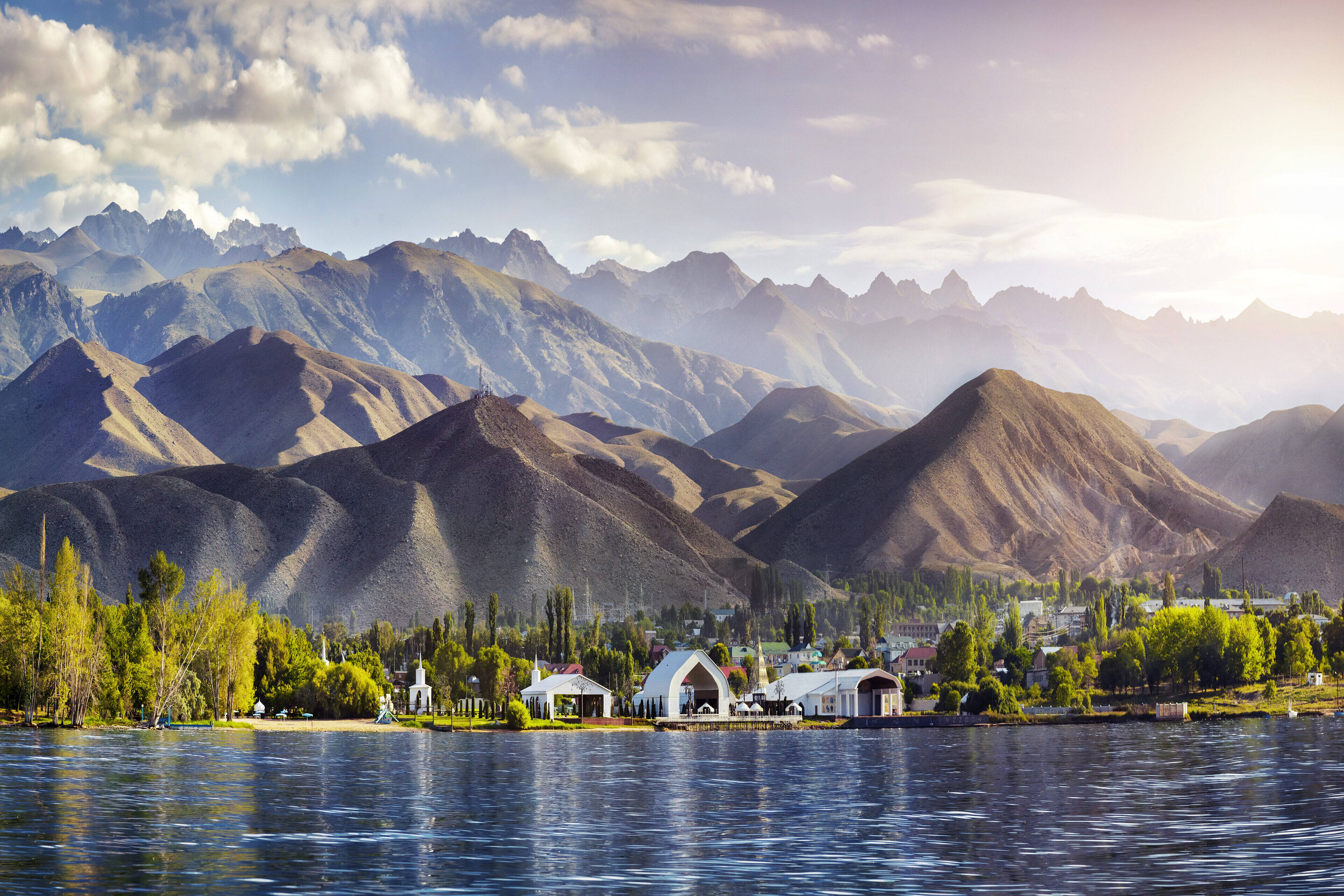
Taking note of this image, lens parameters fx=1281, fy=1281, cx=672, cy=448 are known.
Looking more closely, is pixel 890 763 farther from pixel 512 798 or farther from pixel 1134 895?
pixel 1134 895

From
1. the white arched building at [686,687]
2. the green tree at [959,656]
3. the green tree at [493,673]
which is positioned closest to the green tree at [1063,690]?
→ the green tree at [959,656]

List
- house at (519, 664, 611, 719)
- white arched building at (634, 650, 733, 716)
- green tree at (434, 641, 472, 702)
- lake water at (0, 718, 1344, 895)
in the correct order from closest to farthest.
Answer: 1. lake water at (0, 718, 1344, 895)
2. house at (519, 664, 611, 719)
3. white arched building at (634, 650, 733, 716)
4. green tree at (434, 641, 472, 702)

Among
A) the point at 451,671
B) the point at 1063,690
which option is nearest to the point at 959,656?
the point at 1063,690

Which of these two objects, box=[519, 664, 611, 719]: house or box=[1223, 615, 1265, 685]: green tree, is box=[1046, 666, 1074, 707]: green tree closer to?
box=[1223, 615, 1265, 685]: green tree

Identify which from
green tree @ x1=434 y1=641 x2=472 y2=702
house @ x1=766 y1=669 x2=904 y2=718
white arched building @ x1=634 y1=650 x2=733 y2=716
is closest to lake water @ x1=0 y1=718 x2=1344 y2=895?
white arched building @ x1=634 y1=650 x2=733 y2=716

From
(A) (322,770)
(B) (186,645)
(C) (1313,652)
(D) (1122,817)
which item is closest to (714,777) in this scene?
(A) (322,770)

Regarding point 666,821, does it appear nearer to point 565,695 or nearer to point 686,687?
point 565,695
